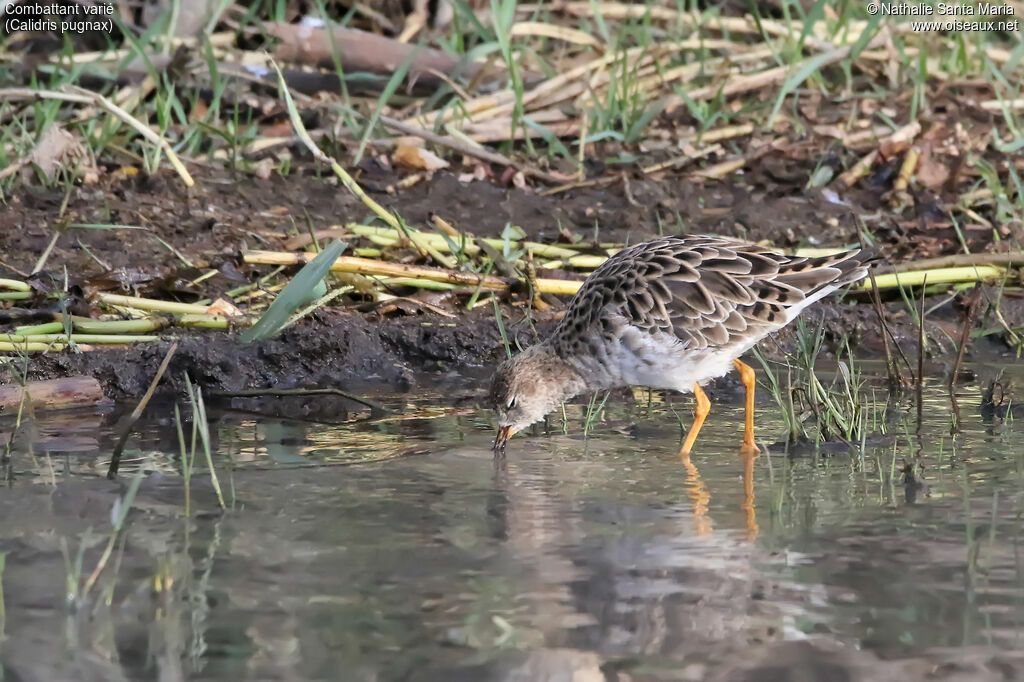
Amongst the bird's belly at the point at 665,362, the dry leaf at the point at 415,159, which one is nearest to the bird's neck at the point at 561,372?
the bird's belly at the point at 665,362

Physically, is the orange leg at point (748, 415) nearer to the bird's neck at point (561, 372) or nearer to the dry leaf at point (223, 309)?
the bird's neck at point (561, 372)

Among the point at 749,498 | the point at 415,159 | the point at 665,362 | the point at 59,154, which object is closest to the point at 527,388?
the point at 665,362

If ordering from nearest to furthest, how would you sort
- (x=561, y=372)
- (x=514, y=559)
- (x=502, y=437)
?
(x=514, y=559) < (x=502, y=437) < (x=561, y=372)

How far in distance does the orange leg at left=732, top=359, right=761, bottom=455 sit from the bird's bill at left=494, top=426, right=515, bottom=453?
3.02 ft

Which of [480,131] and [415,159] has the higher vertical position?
[480,131]

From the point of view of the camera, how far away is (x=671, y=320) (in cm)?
594

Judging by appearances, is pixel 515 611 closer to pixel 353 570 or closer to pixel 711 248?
pixel 353 570

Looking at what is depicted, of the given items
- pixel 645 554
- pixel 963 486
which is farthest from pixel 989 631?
pixel 963 486

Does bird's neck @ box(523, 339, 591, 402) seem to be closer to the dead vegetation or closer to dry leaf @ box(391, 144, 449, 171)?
the dead vegetation

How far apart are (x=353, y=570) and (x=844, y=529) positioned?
152 centimetres

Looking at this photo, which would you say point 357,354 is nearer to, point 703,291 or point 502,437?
point 502,437

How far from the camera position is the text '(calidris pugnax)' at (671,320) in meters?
5.92

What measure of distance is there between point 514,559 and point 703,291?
7.16 ft

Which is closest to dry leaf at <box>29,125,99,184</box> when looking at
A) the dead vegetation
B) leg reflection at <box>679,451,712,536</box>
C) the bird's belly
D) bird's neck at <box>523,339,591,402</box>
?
the dead vegetation
